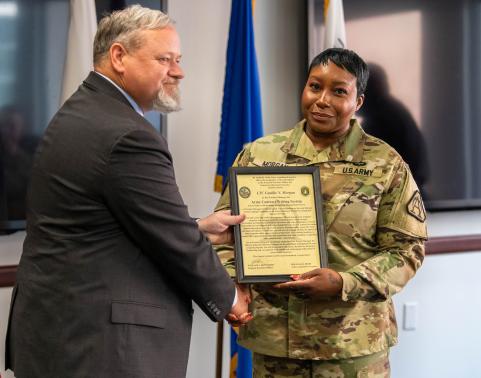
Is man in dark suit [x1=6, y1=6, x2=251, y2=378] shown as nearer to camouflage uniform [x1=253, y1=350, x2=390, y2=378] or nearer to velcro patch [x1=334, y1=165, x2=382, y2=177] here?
camouflage uniform [x1=253, y1=350, x2=390, y2=378]

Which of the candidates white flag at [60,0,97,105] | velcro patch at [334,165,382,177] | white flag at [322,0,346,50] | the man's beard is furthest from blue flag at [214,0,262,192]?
the man's beard

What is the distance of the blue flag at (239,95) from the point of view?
2.43 m

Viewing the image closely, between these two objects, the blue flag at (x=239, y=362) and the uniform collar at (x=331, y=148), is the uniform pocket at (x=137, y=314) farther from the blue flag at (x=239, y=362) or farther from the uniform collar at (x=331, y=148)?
the blue flag at (x=239, y=362)

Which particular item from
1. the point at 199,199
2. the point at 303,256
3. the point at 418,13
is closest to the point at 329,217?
the point at 303,256

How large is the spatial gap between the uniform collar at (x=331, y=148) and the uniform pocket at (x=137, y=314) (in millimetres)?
578

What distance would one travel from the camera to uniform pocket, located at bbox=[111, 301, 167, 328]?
51.5 inches

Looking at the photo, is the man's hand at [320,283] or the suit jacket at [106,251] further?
the man's hand at [320,283]

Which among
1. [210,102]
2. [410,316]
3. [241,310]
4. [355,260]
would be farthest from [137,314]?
[410,316]

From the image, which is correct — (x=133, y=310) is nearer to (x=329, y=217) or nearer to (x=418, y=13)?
(x=329, y=217)

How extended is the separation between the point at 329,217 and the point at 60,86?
43.9 inches

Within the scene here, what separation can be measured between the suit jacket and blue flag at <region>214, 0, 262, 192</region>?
107cm

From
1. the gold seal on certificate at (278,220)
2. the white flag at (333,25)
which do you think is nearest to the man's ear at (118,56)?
the gold seal on certificate at (278,220)

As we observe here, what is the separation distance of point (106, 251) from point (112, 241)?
0.08ft

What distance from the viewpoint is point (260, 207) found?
1.61 m
